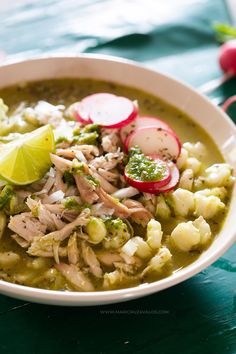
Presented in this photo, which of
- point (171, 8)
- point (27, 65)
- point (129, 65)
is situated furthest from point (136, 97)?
point (171, 8)

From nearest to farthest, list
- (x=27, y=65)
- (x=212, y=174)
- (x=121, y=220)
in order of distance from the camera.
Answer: (x=121, y=220)
(x=212, y=174)
(x=27, y=65)

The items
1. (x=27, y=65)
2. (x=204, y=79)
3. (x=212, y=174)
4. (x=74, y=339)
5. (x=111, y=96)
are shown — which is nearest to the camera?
(x=74, y=339)

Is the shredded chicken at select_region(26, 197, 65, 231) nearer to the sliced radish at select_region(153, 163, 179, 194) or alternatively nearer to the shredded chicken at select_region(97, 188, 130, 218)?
the shredded chicken at select_region(97, 188, 130, 218)

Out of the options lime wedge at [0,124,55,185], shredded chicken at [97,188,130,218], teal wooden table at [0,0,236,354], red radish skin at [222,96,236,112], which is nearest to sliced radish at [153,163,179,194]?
shredded chicken at [97,188,130,218]

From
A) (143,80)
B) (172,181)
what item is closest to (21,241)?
(172,181)

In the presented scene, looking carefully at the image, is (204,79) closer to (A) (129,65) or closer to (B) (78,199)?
(A) (129,65)

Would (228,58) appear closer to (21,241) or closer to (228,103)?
(228,103)
